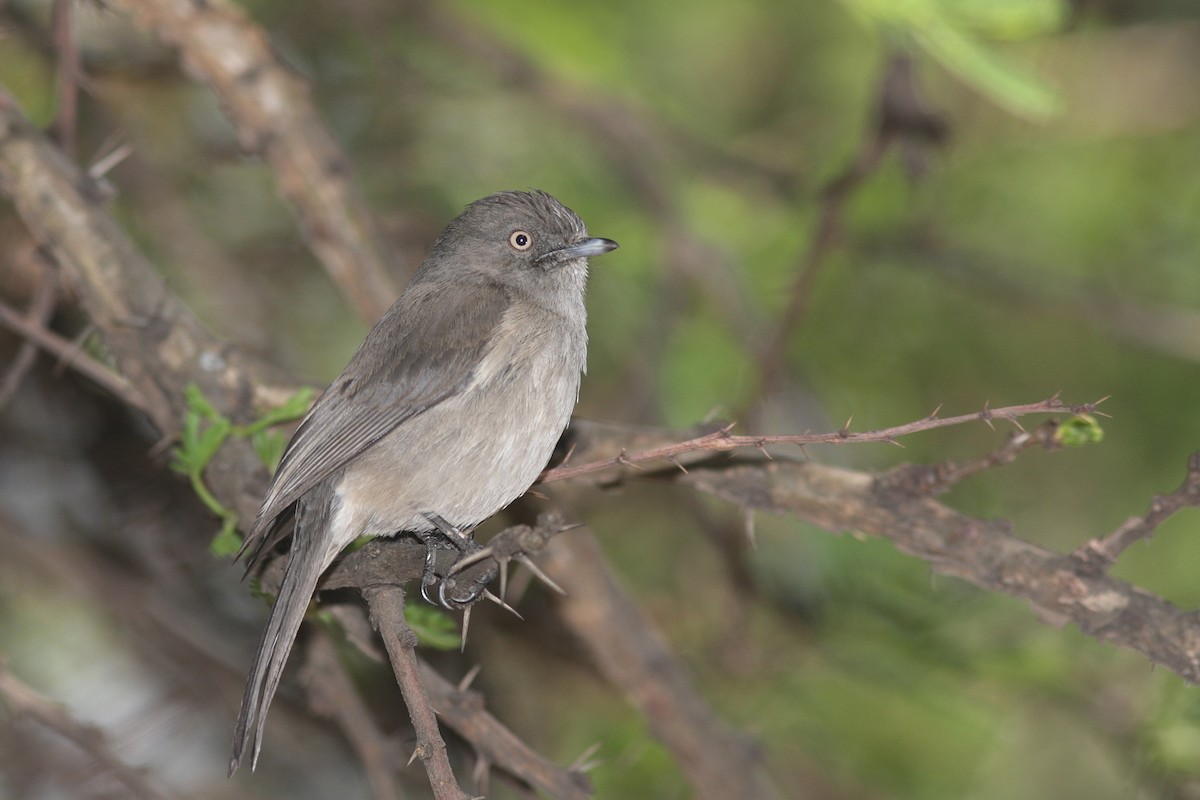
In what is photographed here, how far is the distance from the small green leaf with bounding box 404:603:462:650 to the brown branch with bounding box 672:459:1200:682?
1007mm

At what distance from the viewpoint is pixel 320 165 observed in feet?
16.7

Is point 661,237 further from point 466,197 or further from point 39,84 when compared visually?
point 39,84

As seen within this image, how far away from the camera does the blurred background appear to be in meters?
5.99

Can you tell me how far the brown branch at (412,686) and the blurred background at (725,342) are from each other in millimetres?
2257

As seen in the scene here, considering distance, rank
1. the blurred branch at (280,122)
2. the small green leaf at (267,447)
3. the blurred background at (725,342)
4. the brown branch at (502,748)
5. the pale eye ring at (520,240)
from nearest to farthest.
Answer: the brown branch at (502,748)
the small green leaf at (267,447)
the pale eye ring at (520,240)
the blurred branch at (280,122)
the blurred background at (725,342)

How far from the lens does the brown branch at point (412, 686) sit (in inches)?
114

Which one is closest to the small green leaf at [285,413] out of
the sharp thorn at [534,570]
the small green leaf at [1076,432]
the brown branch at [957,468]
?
A: the sharp thorn at [534,570]

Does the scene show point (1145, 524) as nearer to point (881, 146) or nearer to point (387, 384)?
point (387, 384)

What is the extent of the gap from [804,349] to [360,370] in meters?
3.52

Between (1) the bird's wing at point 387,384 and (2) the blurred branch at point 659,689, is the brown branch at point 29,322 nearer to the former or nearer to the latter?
(1) the bird's wing at point 387,384

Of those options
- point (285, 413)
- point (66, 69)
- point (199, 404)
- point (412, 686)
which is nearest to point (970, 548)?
point (412, 686)

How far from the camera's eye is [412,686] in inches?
117

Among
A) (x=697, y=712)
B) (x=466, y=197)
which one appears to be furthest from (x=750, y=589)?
(x=466, y=197)

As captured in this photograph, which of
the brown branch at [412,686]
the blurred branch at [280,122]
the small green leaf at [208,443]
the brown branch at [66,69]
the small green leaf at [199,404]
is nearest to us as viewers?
the brown branch at [412,686]
